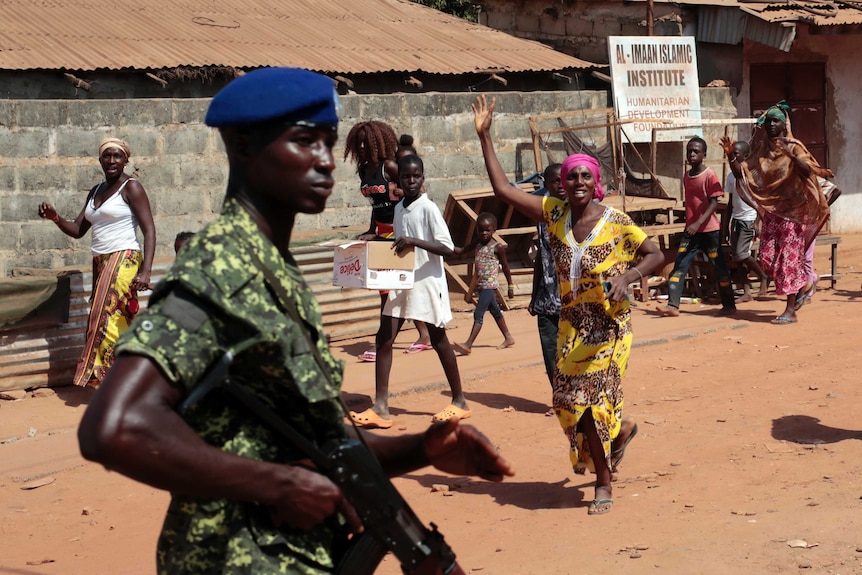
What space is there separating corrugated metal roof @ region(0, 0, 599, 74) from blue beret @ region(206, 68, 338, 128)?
9.79 metres

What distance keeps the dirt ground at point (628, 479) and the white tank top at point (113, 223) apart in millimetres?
1274

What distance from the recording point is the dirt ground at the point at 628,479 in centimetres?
514

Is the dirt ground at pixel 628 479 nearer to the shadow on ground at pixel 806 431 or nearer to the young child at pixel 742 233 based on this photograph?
the shadow on ground at pixel 806 431

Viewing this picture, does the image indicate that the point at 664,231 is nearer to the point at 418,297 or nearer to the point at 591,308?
the point at 418,297

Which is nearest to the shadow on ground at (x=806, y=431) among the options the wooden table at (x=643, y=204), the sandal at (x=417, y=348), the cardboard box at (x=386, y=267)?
the cardboard box at (x=386, y=267)

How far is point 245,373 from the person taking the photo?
79.0 inches

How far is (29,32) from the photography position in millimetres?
12336

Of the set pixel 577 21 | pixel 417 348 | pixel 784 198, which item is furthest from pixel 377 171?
pixel 577 21

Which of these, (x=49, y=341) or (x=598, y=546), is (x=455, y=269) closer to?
(x=49, y=341)

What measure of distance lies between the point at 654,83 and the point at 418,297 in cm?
876

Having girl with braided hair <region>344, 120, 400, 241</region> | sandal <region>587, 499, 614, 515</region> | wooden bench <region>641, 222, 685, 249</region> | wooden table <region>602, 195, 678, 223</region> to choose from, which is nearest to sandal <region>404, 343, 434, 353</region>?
girl with braided hair <region>344, 120, 400, 241</region>

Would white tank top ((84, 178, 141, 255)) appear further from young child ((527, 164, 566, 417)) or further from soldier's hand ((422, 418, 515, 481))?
soldier's hand ((422, 418, 515, 481))

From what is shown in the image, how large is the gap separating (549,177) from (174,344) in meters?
6.34

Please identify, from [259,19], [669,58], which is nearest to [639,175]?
[669,58]
